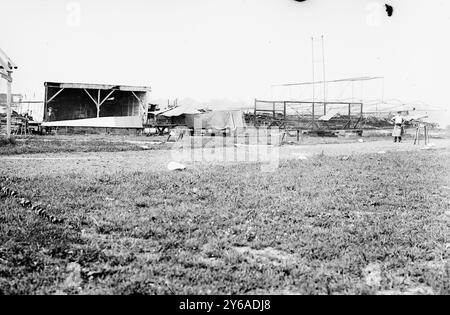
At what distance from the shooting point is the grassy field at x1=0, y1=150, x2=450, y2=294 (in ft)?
12.2

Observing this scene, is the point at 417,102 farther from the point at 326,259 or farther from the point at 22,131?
the point at 326,259

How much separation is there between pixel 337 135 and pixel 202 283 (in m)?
27.0

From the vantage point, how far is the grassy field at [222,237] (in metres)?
3.72

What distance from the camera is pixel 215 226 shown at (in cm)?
536

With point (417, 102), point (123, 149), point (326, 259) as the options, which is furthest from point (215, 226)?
point (417, 102)

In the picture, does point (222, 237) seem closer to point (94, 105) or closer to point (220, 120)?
point (220, 120)

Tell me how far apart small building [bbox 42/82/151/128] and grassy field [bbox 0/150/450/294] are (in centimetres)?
2054

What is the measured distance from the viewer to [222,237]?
4.96 metres

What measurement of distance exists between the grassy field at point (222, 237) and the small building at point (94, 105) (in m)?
20.5

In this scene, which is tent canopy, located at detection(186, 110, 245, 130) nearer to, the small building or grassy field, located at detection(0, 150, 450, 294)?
the small building

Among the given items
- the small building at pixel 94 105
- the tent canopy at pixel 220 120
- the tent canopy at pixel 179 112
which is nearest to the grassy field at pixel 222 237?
the tent canopy at pixel 220 120

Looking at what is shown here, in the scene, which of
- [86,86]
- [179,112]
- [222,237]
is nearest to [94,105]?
[86,86]

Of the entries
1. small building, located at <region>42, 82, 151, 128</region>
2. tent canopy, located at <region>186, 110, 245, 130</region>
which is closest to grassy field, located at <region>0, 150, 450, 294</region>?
tent canopy, located at <region>186, 110, 245, 130</region>

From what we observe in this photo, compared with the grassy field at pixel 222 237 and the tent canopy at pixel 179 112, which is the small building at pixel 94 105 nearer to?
the tent canopy at pixel 179 112
